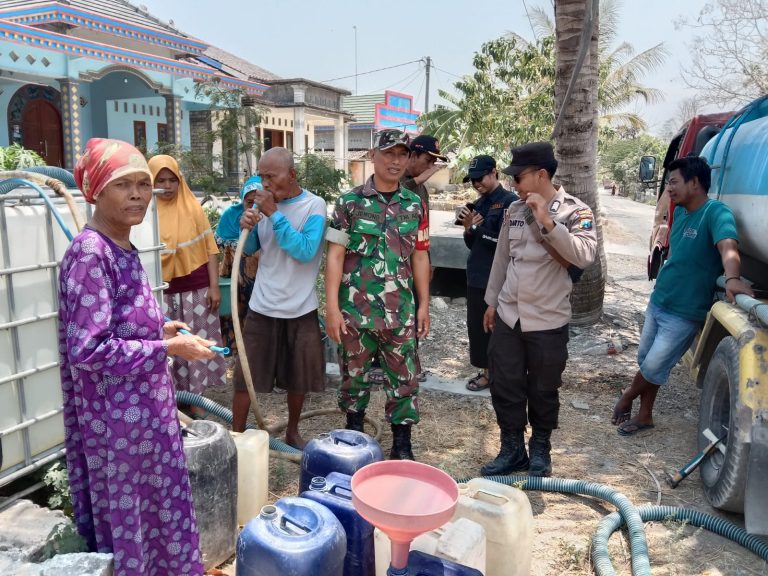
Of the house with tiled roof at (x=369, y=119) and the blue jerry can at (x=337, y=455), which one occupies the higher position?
the house with tiled roof at (x=369, y=119)

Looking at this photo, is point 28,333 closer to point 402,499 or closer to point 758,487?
point 402,499

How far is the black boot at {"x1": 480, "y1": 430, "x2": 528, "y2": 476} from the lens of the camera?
3439 mm

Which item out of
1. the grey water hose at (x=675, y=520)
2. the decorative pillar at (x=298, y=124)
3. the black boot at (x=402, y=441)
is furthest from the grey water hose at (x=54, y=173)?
the decorative pillar at (x=298, y=124)

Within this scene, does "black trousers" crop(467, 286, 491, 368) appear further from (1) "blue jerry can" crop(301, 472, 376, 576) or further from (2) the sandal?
(1) "blue jerry can" crop(301, 472, 376, 576)

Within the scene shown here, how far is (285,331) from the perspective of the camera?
3.45 metres

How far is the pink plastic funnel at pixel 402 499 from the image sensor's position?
60.5 inches

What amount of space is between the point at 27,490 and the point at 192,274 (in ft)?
5.21

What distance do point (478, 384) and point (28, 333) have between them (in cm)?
332

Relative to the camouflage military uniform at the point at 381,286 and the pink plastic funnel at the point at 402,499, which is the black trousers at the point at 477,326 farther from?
the pink plastic funnel at the point at 402,499

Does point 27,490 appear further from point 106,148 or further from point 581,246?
point 581,246

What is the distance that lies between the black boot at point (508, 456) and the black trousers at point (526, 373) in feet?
0.19

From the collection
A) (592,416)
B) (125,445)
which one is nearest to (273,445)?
(125,445)

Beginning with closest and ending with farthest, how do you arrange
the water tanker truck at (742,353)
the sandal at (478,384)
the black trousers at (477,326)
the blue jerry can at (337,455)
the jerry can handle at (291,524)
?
the jerry can handle at (291,524) < the blue jerry can at (337,455) < the water tanker truck at (742,353) < the black trousers at (477,326) < the sandal at (478,384)

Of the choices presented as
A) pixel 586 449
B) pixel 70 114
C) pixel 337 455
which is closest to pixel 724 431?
pixel 586 449
